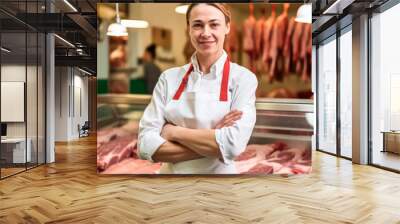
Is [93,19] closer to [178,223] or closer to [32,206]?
[32,206]

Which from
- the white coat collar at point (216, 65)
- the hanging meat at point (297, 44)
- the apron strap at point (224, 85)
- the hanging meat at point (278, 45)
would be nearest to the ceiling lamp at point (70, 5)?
the white coat collar at point (216, 65)

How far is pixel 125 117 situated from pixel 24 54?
229 centimetres

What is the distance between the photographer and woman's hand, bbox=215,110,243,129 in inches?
234

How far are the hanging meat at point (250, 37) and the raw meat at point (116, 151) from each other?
2.08m

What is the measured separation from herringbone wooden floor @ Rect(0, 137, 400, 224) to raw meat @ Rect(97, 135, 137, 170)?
0.94 feet

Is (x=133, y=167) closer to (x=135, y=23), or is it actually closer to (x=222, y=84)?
(x=222, y=84)

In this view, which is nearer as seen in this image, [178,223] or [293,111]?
[178,223]

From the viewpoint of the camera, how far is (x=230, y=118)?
5973 mm

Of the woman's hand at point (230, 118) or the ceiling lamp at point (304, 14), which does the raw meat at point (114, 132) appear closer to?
the woman's hand at point (230, 118)

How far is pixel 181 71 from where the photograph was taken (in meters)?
6.19

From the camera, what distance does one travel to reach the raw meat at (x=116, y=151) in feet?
20.6

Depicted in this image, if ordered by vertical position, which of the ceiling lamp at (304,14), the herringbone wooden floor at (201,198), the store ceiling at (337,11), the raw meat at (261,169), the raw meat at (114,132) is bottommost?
the herringbone wooden floor at (201,198)

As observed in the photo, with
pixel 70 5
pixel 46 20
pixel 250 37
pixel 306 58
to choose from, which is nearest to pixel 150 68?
pixel 250 37

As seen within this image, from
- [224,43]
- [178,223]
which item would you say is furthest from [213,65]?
[178,223]
